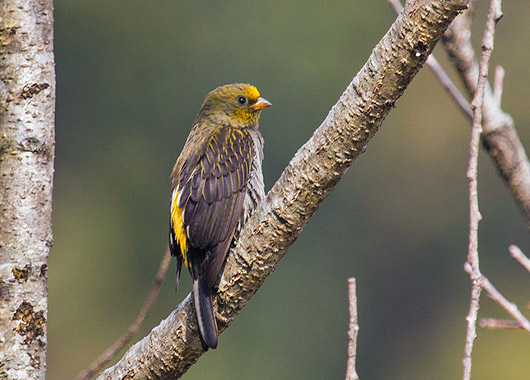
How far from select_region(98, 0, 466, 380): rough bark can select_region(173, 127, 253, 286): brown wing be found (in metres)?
0.22

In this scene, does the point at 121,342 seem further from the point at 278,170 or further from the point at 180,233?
the point at 278,170

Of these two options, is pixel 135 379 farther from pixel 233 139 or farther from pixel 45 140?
pixel 233 139

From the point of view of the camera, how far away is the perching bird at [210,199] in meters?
3.56

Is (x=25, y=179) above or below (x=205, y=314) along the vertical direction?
above

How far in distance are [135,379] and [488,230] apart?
50.4ft

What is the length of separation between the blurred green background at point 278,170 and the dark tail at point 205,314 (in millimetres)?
12339

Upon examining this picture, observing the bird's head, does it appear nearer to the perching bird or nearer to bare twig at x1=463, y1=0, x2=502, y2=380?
the perching bird

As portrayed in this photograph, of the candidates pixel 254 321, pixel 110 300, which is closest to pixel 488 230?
pixel 254 321

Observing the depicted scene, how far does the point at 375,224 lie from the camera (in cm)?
1945

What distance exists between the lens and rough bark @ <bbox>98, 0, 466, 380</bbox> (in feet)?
8.95

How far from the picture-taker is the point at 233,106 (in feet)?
16.8

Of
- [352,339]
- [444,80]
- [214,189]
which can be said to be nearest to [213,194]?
[214,189]

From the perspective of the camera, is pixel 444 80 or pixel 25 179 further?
pixel 444 80

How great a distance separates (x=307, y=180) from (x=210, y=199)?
1.08 m
